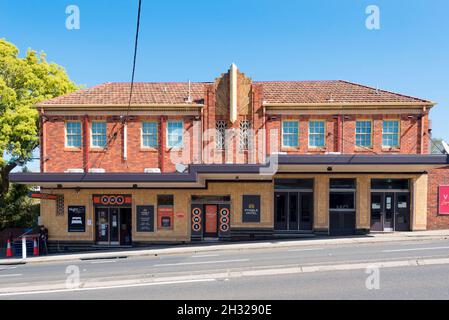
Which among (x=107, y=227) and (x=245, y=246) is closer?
(x=245, y=246)

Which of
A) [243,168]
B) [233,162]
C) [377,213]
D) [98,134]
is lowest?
[377,213]

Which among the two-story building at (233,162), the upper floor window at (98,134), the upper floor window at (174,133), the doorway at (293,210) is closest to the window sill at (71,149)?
the two-story building at (233,162)

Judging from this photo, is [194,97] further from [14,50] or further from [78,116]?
[14,50]

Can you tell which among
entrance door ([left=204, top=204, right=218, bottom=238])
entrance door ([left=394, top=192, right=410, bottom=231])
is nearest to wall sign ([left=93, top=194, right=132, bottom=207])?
entrance door ([left=204, top=204, right=218, bottom=238])

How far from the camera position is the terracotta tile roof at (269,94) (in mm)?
17516

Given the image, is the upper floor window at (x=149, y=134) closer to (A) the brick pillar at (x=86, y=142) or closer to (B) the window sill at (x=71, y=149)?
(A) the brick pillar at (x=86, y=142)

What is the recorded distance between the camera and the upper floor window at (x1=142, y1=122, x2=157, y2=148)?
17.4m

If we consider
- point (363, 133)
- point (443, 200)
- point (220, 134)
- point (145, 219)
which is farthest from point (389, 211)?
point (145, 219)

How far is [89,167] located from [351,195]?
51.1 ft

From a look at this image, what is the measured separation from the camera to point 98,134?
1739 centimetres

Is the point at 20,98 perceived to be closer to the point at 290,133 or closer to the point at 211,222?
the point at 211,222

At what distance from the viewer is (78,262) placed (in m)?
13.5

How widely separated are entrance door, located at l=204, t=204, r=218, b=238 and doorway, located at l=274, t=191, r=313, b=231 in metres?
3.56

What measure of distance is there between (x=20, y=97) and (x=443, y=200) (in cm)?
2742
